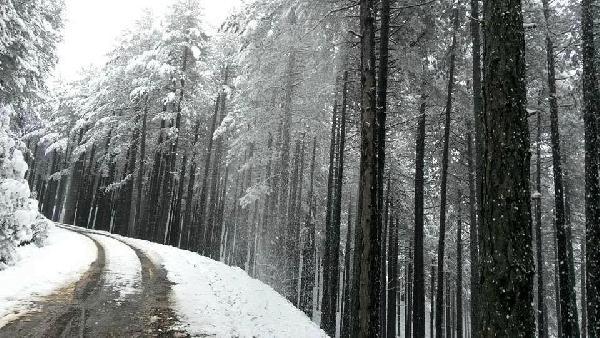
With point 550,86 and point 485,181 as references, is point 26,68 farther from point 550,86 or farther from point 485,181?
point 550,86

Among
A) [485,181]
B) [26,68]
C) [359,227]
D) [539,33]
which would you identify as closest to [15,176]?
[26,68]

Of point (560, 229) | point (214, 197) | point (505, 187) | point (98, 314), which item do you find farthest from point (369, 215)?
point (214, 197)

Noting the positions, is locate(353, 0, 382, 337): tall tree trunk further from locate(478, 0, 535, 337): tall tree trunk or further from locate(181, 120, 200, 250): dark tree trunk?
locate(181, 120, 200, 250): dark tree trunk

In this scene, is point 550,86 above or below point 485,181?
above

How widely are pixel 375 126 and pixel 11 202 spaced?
10827mm

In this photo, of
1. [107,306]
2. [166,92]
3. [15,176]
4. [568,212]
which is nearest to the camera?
[107,306]

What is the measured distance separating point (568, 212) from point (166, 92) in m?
25.3

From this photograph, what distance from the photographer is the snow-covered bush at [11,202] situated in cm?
1148

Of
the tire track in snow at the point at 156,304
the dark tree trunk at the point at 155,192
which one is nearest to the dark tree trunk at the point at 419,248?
the tire track in snow at the point at 156,304

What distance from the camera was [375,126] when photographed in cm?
916

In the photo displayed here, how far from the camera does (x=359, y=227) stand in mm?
8961

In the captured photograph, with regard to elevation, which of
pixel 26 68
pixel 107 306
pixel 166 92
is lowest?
pixel 107 306

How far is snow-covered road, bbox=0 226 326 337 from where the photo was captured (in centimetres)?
713

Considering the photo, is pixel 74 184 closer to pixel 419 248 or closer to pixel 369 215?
pixel 419 248
